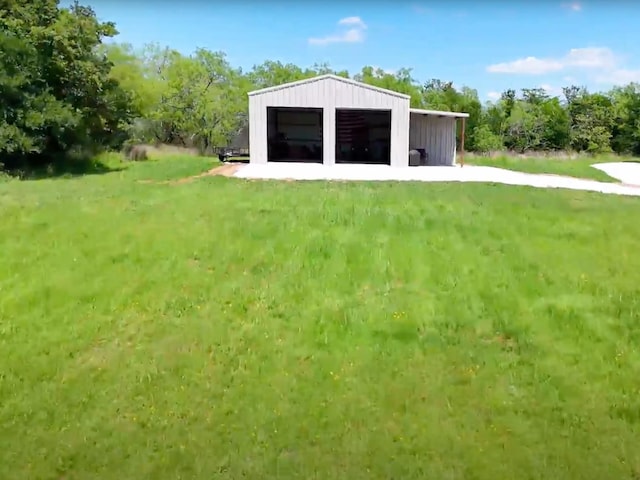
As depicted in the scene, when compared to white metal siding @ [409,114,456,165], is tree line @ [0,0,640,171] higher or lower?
higher

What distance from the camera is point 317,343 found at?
5188 millimetres

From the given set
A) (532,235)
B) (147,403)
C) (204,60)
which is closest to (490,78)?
(204,60)

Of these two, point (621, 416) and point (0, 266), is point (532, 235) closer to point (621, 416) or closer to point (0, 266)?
point (621, 416)

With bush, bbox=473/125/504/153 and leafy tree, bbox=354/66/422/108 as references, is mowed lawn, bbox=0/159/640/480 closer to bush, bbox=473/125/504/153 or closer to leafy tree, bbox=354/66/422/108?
bush, bbox=473/125/504/153

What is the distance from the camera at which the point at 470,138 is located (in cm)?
3550

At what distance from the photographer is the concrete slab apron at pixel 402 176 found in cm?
1404

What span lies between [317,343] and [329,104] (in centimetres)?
1438

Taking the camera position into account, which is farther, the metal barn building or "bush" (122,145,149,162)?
"bush" (122,145,149,162)

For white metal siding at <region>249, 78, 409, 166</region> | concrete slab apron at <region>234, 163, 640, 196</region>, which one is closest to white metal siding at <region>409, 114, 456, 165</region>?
white metal siding at <region>249, 78, 409, 166</region>

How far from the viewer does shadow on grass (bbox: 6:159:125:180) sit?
1530cm

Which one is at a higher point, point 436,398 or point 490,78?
point 490,78

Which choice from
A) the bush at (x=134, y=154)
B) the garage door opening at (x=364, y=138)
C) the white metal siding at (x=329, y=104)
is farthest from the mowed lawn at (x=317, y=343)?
the bush at (x=134, y=154)

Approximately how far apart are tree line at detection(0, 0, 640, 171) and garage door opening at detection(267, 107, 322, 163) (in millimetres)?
5467

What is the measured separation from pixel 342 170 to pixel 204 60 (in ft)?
74.4
